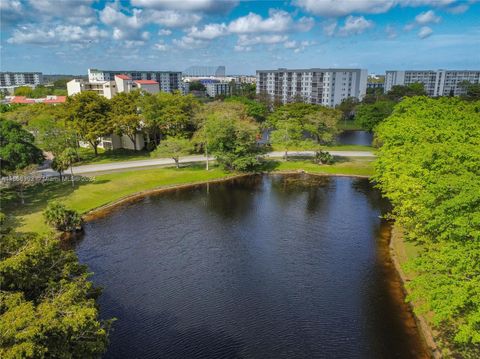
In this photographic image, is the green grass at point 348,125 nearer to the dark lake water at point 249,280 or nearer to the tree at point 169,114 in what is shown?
the tree at point 169,114

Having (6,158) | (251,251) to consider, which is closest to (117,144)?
(6,158)

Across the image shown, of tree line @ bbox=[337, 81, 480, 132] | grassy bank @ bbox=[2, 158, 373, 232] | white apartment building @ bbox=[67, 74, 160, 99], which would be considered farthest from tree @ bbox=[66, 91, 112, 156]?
tree line @ bbox=[337, 81, 480, 132]

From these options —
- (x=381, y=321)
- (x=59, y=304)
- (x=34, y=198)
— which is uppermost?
(x=59, y=304)

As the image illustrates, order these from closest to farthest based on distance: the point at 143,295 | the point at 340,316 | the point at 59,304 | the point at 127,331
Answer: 1. the point at 59,304
2. the point at 127,331
3. the point at 340,316
4. the point at 143,295

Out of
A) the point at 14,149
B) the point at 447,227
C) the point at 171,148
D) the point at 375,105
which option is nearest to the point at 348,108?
the point at 375,105

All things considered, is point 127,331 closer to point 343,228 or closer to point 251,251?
point 251,251

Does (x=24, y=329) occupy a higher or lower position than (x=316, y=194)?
higher

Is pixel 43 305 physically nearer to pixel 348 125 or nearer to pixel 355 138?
pixel 355 138
